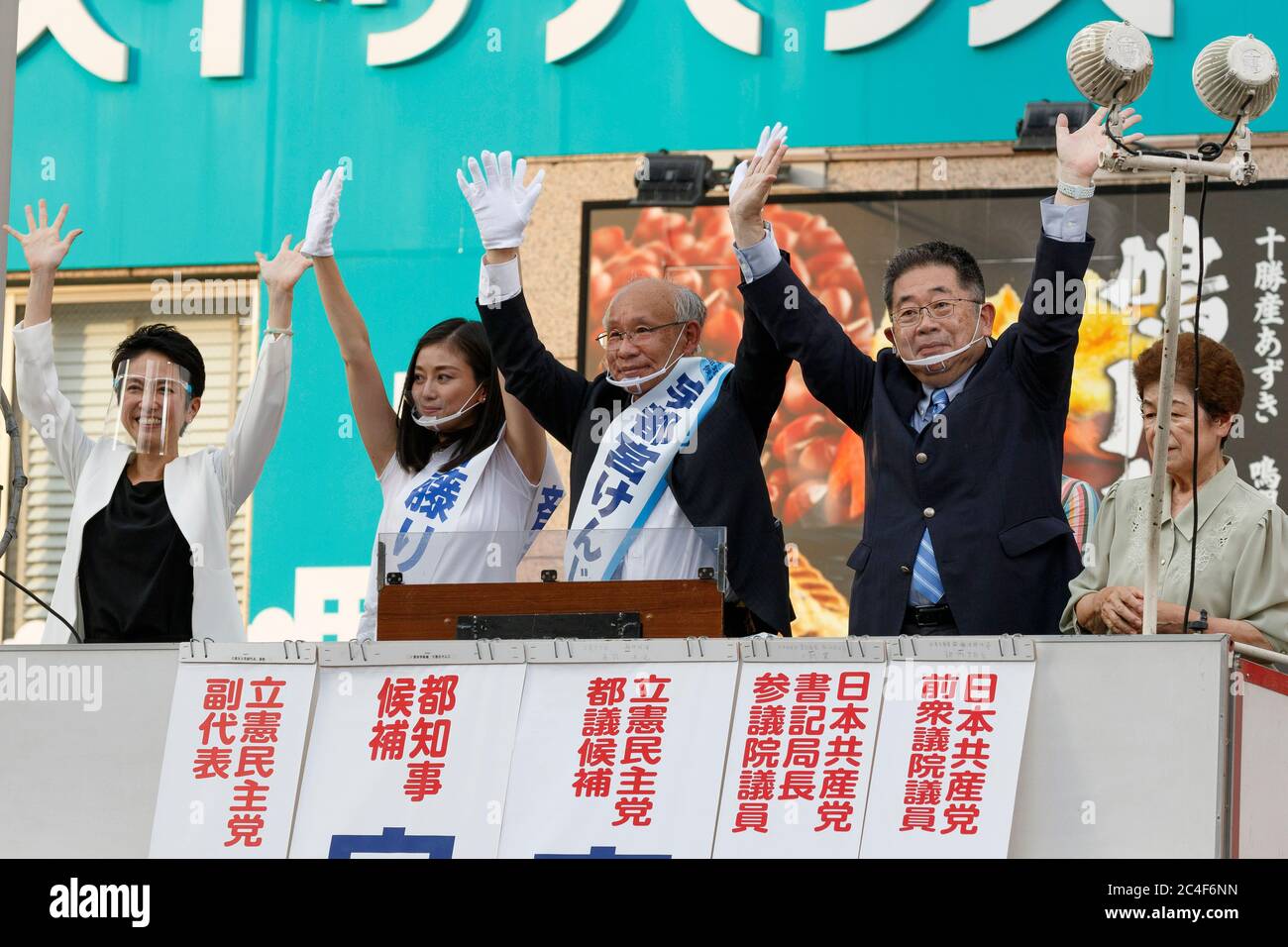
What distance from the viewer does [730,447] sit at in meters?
4.25

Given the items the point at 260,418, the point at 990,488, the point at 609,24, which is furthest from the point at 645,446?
the point at 609,24

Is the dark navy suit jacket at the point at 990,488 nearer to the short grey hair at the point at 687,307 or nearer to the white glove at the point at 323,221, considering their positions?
the short grey hair at the point at 687,307

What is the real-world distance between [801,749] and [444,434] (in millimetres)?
1827

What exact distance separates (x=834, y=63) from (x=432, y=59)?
1816mm

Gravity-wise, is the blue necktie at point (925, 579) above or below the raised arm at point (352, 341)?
below

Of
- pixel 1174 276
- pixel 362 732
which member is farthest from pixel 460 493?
pixel 1174 276

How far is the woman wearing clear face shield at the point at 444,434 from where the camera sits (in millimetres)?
4504

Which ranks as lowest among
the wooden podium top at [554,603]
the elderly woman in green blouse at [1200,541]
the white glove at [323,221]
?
the wooden podium top at [554,603]

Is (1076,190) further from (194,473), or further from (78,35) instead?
(78,35)

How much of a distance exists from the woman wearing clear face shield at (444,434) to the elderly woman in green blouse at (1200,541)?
1.41 metres

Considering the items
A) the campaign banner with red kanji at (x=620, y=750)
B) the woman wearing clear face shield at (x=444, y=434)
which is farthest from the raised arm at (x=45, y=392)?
the campaign banner with red kanji at (x=620, y=750)

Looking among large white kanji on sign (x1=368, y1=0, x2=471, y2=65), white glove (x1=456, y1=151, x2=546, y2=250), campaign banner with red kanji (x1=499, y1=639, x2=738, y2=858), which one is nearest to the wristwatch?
campaign banner with red kanji (x1=499, y1=639, x2=738, y2=858)
